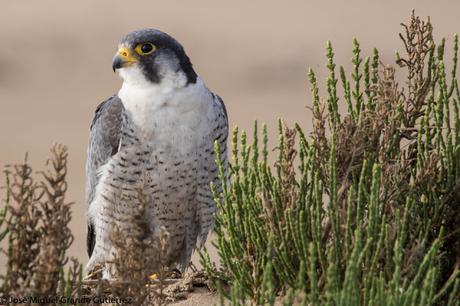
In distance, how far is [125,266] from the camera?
386 cm

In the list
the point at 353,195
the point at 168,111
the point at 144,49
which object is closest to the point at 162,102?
the point at 168,111

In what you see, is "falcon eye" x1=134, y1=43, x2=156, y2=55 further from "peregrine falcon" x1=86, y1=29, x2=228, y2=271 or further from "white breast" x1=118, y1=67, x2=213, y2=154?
"white breast" x1=118, y1=67, x2=213, y2=154

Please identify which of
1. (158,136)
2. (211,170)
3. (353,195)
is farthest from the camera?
(211,170)

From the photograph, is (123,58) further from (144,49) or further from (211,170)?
(211,170)

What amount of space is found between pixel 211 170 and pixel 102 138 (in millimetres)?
749

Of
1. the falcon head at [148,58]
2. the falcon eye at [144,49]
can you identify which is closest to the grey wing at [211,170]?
the falcon head at [148,58]

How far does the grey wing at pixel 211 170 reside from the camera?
5703mm

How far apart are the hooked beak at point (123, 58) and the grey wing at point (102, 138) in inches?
11.8

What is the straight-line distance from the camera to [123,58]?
18.5 feet

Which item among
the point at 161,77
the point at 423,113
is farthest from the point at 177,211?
the point at 423,113

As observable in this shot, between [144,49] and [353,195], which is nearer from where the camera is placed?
[353,195]

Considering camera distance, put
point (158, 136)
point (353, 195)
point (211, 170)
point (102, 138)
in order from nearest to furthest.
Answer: point (353, 195)
point (158, 136)
point (211, 170)
point (102, 138)

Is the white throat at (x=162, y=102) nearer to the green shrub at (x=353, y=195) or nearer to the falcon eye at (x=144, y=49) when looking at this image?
the falcon eye at (x=144, y=49)

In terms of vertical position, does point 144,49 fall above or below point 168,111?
above
